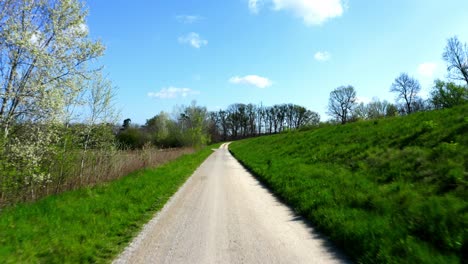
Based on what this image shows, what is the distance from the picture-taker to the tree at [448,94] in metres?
23.2

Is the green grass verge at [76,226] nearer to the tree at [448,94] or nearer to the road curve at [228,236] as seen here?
the road curve at [228,236]

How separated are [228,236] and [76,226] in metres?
3.22

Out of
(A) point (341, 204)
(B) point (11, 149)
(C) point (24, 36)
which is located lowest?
(A) point (341, 204)

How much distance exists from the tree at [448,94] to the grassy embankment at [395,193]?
38.5 ft

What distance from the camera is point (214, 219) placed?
7496 mm

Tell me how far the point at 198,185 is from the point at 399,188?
8.18 metres

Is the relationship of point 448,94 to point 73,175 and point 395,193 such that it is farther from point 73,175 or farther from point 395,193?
point 73,175

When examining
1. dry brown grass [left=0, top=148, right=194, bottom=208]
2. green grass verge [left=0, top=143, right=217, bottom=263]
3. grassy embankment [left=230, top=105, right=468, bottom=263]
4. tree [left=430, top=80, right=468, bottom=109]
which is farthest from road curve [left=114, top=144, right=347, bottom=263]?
tree [left=430, top=80, right=468, bottom=109]

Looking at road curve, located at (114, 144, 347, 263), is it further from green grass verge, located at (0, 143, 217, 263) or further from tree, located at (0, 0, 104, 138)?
tree, located at (0, 0, 104, 138)

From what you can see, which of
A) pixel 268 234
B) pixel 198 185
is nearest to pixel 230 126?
pixel 198 185

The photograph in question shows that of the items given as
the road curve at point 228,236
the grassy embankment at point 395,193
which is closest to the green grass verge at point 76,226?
the road curve at point 228,236

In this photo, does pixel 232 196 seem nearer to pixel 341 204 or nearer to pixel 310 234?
pixel 341 204

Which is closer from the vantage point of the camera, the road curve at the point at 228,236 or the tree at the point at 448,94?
the road curve at the point at 228,236

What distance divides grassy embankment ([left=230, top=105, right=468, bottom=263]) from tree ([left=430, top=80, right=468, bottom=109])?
38.5ft
